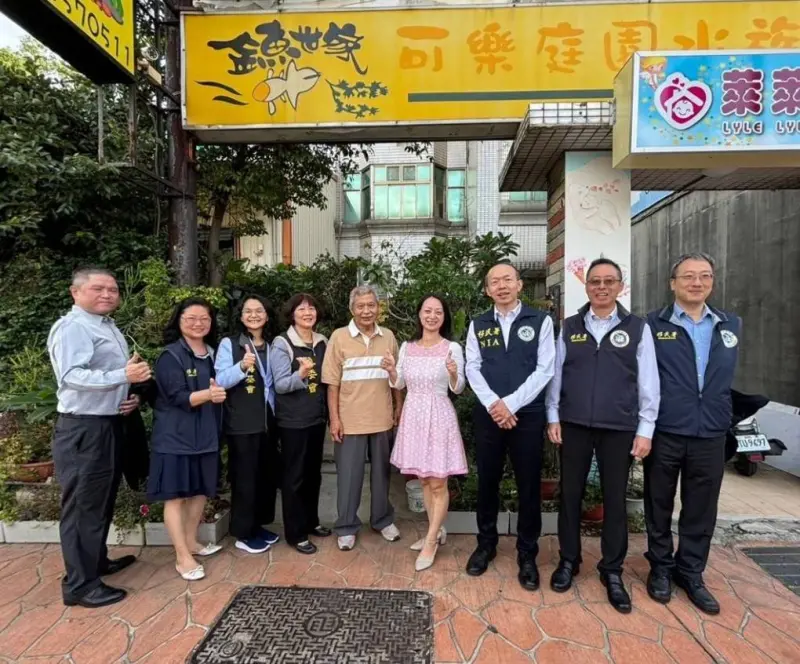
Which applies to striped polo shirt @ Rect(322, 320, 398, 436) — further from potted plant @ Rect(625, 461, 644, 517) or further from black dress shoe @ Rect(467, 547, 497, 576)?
potted plant @ Rect(625, 461, 644, 517)

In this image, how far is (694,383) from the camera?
2.91 m

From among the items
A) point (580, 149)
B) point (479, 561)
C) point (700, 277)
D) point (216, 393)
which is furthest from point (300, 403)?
point (580, 149)

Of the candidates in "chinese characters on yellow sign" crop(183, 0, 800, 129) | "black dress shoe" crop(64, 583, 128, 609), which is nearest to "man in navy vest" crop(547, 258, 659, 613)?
"chinese characters on yellow sign" crop(183, 0, 800, 129)

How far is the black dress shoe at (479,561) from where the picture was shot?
326 cm

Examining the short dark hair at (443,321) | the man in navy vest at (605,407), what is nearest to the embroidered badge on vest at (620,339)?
the man in navy vest at (605,407)

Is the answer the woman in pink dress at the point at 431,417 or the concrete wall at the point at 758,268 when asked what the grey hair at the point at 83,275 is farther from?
the concrete wall at the point at 758,268

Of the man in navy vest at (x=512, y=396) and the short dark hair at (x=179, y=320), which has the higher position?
the short dark hair at (x=179, y=320)

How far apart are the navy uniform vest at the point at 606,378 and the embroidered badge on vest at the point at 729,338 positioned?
484mm

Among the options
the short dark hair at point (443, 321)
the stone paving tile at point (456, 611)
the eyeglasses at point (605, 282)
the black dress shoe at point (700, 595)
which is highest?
the eyeglasses at point (605, 282)

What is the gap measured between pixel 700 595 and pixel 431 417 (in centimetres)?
198

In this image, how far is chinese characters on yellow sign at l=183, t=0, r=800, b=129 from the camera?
175 inches

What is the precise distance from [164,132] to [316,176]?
3.01m

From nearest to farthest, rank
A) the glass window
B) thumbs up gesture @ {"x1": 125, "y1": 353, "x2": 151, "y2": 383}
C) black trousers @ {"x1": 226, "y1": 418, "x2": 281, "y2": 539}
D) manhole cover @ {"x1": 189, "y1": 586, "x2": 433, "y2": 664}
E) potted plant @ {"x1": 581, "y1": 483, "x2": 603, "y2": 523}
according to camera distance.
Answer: manhole cover @ {"x1": 189, "y1": 586, "x2": 433, "y2": 664}, thumbs up gesture @ {"x1": 125, "y1": 353, "x2": 151, "y2": 383}, black trousers @ {"x1": 226, "y1": 418, "x2": 281, "y2": 539}, potted plant @ {"x1": 581, "y1": 483, "x2": 603, "y2": 523}, the glass window

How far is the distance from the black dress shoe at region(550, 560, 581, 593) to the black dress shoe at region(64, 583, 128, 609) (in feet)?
9.08
